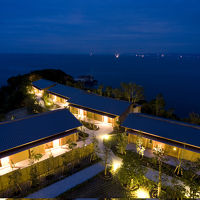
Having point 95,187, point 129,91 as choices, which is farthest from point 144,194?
point 129,91

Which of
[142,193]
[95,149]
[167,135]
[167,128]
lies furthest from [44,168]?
[167,128]

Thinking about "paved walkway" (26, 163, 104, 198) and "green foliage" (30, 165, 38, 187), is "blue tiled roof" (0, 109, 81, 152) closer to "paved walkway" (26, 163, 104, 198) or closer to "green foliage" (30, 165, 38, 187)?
"green foliage" (30, 165, 38, 187)

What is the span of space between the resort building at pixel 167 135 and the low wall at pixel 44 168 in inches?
258

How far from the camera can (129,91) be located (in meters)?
41.2

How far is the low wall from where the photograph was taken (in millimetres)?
14859

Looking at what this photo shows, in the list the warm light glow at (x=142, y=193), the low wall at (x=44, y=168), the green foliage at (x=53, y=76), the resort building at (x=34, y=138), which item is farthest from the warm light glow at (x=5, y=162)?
the green foliage at (x=53, y=76)

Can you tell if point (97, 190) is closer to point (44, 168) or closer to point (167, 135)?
point (44, 168)

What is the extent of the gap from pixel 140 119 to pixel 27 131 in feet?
48.4

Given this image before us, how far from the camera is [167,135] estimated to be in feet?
67.0

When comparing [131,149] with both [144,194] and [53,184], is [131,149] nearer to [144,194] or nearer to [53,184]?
[144,194]

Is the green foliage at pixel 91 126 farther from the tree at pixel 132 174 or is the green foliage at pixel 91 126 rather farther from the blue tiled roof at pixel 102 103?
the tree at pixel 132 174

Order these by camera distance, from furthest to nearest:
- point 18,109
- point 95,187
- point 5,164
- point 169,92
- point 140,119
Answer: point 169,92
point 18,109
point 140,119
point 5,164
point 95,187

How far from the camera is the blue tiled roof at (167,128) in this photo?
19.5 meters

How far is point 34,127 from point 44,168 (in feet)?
18.9
